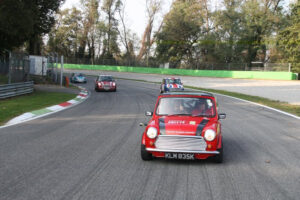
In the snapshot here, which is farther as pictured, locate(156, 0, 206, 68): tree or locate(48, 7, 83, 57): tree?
locate(48, 7, 83, 57): tree

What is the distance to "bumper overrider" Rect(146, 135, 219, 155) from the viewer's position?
6094 mm

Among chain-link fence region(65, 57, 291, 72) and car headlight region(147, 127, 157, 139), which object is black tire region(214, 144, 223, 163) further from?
chain-link fence region(65, 57, 291, 72)

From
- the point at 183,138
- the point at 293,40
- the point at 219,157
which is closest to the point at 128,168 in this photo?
the point at 183,138

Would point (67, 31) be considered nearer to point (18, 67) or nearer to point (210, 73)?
point (210, 73)

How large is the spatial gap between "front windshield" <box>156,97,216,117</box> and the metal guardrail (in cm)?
1301

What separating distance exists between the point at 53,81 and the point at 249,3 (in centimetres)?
4163

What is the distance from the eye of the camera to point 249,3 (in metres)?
59.8

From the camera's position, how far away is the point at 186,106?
24.2 ft

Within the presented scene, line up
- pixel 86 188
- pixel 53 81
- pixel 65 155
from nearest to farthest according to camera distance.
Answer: pixel 86 188
pixel 65 155
pixel 53 81

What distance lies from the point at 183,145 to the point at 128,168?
1116 millimetres

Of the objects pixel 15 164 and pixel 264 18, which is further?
pixel 264 18

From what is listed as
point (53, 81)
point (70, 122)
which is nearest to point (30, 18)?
point (70, 122)

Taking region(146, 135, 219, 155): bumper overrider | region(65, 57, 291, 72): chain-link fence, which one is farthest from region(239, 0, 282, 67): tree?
region(146, 135, 219, 155): bumper overrider

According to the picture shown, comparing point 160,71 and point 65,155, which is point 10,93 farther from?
point 160,71
